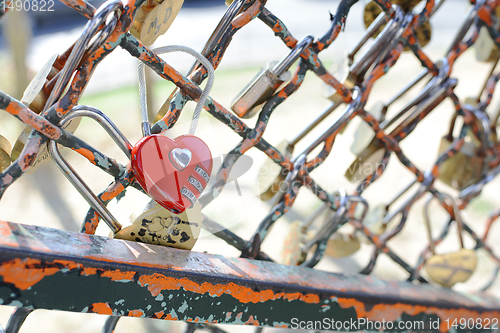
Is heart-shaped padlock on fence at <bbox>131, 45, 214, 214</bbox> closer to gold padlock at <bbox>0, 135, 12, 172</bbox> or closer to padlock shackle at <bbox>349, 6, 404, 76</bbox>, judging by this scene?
gold padlock at <bbox>0, 135, 12, 172</bbox>

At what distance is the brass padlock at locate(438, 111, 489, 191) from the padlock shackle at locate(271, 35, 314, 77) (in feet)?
1.46

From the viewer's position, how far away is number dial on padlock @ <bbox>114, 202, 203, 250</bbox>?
452 millimetres

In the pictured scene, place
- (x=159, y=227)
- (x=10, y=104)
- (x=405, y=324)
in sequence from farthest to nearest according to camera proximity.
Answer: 1. (x=405, y=324)
2. (x=159, y=227)
3. (x=10, y=104)

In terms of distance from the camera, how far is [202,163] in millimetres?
427

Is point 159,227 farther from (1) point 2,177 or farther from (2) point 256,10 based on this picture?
(2) point 256,10

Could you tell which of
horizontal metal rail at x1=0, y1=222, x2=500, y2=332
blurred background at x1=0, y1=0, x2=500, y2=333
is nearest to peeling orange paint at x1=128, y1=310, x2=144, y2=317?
horizontal metal rail at x1=0, y1=222, x2=500, y2=332

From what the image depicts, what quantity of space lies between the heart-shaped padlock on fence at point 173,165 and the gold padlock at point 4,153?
14 centimetres

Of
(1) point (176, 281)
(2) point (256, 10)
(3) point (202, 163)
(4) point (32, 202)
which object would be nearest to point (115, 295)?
(1) point (176, 281)

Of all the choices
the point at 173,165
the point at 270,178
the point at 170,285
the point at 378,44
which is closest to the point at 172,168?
Answer: the point at 173,165

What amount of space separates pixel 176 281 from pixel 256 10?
0.32 meters

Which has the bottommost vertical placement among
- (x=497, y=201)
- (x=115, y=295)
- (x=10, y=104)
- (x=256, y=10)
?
(x=115, y=295)

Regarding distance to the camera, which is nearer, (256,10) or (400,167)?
(256,10)

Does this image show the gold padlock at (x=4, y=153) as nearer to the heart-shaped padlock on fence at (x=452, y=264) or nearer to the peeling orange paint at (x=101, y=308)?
the peeling orange paint at (x=101, y=308)

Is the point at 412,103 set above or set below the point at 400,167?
below
